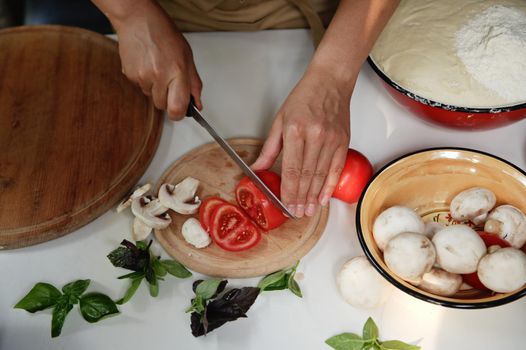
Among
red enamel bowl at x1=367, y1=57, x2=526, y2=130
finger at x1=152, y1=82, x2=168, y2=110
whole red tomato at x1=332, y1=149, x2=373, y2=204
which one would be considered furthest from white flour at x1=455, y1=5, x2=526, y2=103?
finger at x1=152, y1=82, x2=168, y2=110

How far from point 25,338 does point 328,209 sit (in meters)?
0.63

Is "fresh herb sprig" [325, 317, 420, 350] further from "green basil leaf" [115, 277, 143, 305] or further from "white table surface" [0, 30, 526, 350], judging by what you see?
"green basil leaf" [115, 277, 143, 305]

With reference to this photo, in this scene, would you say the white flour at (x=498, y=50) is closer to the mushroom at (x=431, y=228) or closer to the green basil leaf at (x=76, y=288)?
the mushroom at (x=431, y=228)

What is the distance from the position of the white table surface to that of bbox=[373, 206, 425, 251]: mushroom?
11cm

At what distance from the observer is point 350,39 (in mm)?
1131

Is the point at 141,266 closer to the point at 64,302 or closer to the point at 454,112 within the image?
the point at 64,302

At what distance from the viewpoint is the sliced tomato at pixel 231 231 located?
3.71ft

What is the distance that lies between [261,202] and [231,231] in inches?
3.3

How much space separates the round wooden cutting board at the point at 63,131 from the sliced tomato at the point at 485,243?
2.29 ft

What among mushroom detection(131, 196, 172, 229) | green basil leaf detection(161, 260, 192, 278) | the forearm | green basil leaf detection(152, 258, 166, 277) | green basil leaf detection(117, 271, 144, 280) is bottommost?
green basil leaf detection(117, 271, 144, 280)

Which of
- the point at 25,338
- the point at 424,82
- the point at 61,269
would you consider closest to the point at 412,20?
the point at 424,82

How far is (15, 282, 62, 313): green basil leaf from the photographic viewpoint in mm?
1076

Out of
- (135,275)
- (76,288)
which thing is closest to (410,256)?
(135,275)

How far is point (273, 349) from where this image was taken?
1.06 metres
